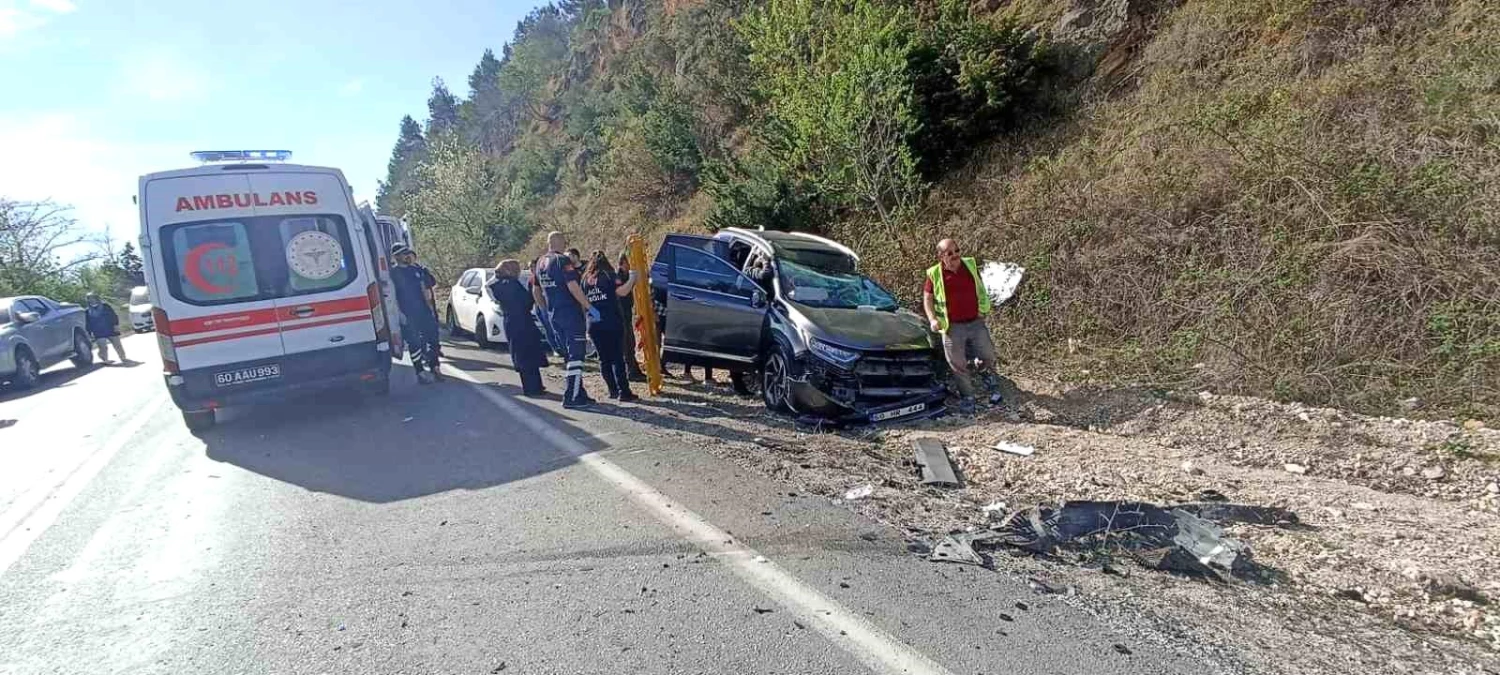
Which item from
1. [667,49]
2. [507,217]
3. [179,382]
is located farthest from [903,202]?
[507,217]

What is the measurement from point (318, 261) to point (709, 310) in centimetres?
389

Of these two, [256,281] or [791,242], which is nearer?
[256,281]

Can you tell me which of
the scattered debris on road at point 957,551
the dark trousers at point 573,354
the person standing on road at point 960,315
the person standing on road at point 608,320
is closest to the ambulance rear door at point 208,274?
the dark trousers at point 573,354

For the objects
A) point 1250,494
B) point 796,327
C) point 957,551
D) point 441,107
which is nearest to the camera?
point 957,551

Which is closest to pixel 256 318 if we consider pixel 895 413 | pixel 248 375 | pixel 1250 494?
pixel 248 375

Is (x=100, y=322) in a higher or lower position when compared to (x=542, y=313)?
higher

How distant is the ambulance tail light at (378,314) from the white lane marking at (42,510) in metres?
2.40

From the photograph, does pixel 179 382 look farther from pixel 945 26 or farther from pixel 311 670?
pixel 945 26

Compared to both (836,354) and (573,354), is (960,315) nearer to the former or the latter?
(836,354)

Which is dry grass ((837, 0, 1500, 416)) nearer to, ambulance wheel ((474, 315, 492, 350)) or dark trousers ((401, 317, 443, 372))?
dark trousers ((401, 317, 443, 372))

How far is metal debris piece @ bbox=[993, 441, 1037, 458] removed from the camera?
5484 millimetres

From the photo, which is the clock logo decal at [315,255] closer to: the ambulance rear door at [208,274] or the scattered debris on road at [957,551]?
the ambulance rear door at [208,274]

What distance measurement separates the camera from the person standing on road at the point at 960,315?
6.94 meters

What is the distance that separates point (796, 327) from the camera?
22.3 feet
